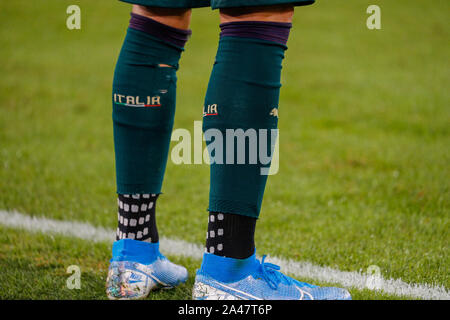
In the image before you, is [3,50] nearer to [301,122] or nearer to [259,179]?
[301,122]

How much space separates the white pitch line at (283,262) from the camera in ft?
5.72

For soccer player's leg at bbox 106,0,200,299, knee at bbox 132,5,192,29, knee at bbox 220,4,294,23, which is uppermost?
knee at bbox 132,5,192,29

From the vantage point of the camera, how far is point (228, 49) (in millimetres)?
1424

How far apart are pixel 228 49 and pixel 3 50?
7742mm

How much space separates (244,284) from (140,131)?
0.61 meters

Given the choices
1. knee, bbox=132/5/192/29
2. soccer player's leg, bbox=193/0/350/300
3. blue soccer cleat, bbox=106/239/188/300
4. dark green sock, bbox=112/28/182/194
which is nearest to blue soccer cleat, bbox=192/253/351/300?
soccer player's leg, bbox=193/0/350/300

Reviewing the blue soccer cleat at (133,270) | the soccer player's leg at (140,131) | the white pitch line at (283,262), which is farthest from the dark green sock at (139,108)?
the white pitch line at (283,262)

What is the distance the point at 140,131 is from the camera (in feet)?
5.51

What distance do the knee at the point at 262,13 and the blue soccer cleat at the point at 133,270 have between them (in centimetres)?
80

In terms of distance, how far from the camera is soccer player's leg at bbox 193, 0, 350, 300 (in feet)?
4.58

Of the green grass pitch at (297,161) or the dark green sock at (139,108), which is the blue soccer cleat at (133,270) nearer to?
the green grass pitch at (297,161)

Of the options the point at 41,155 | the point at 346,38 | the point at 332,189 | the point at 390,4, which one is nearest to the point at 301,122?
the point at 332,189

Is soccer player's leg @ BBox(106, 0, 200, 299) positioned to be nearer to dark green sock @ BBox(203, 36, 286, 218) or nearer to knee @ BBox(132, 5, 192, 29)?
knee @ BBox(132, 5, 192, 29)

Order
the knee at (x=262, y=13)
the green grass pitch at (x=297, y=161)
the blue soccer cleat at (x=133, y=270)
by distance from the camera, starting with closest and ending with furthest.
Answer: the knee at (x=262, y=13) → the blue soccer cleat at (x=133, y=270) → the green grass pitch at (x=297, y=161)
